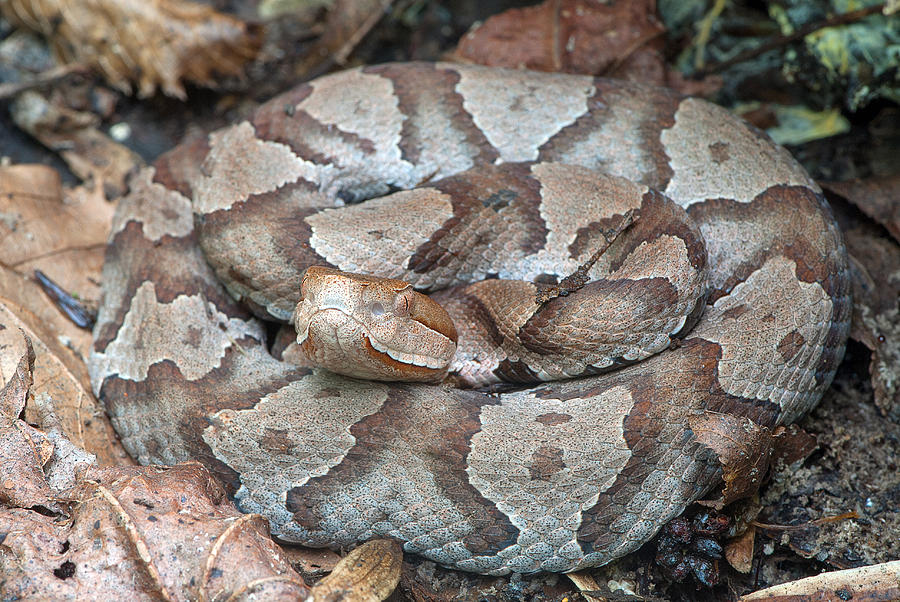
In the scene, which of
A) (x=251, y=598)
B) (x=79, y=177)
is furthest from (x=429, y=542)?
(x=79, y=177)

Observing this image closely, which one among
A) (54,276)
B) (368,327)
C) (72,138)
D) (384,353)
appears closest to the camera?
(368,327)

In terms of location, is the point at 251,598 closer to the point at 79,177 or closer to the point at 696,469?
the point at 696,469

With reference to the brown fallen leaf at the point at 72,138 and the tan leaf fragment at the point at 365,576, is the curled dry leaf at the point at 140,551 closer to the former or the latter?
the tan leaf fragment at the point at 365,576

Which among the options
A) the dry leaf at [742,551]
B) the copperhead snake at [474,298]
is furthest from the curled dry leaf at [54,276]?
the dry leaf at [742,551]

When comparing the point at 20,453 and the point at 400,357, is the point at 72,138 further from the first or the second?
the point at 400,357

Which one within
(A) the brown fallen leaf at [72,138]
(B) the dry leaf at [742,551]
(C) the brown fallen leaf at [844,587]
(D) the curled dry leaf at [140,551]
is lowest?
(C) the brown fallen leaf at [844,587]

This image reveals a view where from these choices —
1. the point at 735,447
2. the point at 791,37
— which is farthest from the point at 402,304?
the point at 791,37

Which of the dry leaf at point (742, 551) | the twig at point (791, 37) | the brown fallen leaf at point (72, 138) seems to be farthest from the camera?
the brown fallen leaf at point (72, 138)
